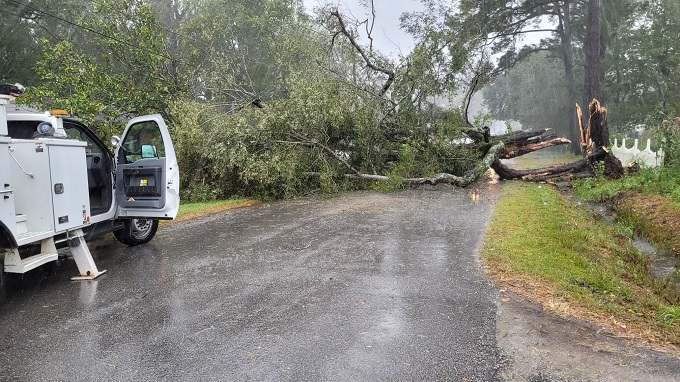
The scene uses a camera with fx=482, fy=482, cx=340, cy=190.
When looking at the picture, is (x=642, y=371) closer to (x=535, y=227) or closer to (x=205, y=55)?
(x=535, y=227)

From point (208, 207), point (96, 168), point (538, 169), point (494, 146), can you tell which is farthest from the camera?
point (538, 169)

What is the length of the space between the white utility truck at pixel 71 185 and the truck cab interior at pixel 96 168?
0.04 feet

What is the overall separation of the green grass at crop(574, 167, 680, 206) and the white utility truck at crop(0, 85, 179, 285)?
930 centimetres

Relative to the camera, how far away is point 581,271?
5484mm

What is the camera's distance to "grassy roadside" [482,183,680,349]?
13.6ft

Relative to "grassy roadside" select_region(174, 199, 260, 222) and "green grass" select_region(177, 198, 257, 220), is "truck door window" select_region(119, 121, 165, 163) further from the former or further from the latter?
"green grass" select_region(177, 198, 257, 220)

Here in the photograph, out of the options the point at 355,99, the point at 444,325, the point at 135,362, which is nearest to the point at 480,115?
the point at 355,99

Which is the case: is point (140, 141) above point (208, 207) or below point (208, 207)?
above

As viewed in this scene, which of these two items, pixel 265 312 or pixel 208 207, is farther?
pixel 208 207

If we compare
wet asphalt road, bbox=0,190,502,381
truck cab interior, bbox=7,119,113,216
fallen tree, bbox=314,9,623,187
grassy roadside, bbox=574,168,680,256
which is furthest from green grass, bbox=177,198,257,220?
grassy roadside, bbox=574,168,680,256

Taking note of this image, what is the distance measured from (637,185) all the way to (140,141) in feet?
36.3

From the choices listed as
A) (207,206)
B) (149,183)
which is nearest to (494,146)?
(207,206)

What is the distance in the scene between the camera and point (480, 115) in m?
15.5

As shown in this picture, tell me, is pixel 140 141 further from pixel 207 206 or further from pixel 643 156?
pixel 643 156
